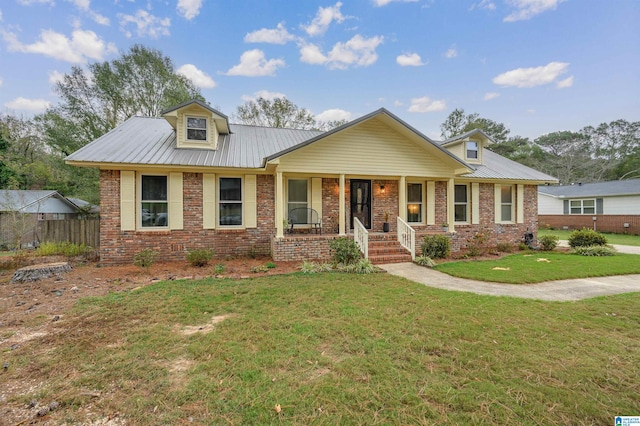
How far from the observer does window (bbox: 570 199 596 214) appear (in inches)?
810

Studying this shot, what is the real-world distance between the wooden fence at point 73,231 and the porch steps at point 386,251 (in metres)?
11.0

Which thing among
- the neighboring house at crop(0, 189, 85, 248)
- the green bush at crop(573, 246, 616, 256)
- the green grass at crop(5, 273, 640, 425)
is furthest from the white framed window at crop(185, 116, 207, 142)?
the green bush at crop(573, 246, 616, 256)

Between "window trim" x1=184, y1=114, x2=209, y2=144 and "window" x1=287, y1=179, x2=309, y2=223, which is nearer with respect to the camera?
"window trim" x1=184, y1=114, x2=209, y2=144

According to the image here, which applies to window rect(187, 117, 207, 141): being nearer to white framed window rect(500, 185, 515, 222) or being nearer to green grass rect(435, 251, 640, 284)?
green grass rect(435, 251, 640, 284)

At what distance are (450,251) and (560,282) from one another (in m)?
3.54

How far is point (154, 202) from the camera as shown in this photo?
8969 mm

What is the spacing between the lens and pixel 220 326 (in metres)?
3.87

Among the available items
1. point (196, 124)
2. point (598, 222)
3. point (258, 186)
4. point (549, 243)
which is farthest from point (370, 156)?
point (598, 222)

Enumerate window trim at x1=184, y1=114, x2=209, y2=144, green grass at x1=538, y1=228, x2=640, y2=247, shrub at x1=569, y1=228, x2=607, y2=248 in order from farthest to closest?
green grass at x1=538, y1=228, x2=640, y2=247, shrub at x1=569, y1=228, x2=607, y2=248, window trim at x1=184, y1=114, x2=209, y2=144

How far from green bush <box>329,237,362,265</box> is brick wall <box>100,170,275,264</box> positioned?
9.13 ft

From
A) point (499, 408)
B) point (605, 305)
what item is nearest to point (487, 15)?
point (605, 305)

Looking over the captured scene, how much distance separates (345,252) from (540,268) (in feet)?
18.6

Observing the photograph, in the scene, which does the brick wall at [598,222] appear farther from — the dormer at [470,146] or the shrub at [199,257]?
the shrub at [199,257]

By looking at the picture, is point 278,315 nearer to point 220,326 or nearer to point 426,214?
point 220,326
